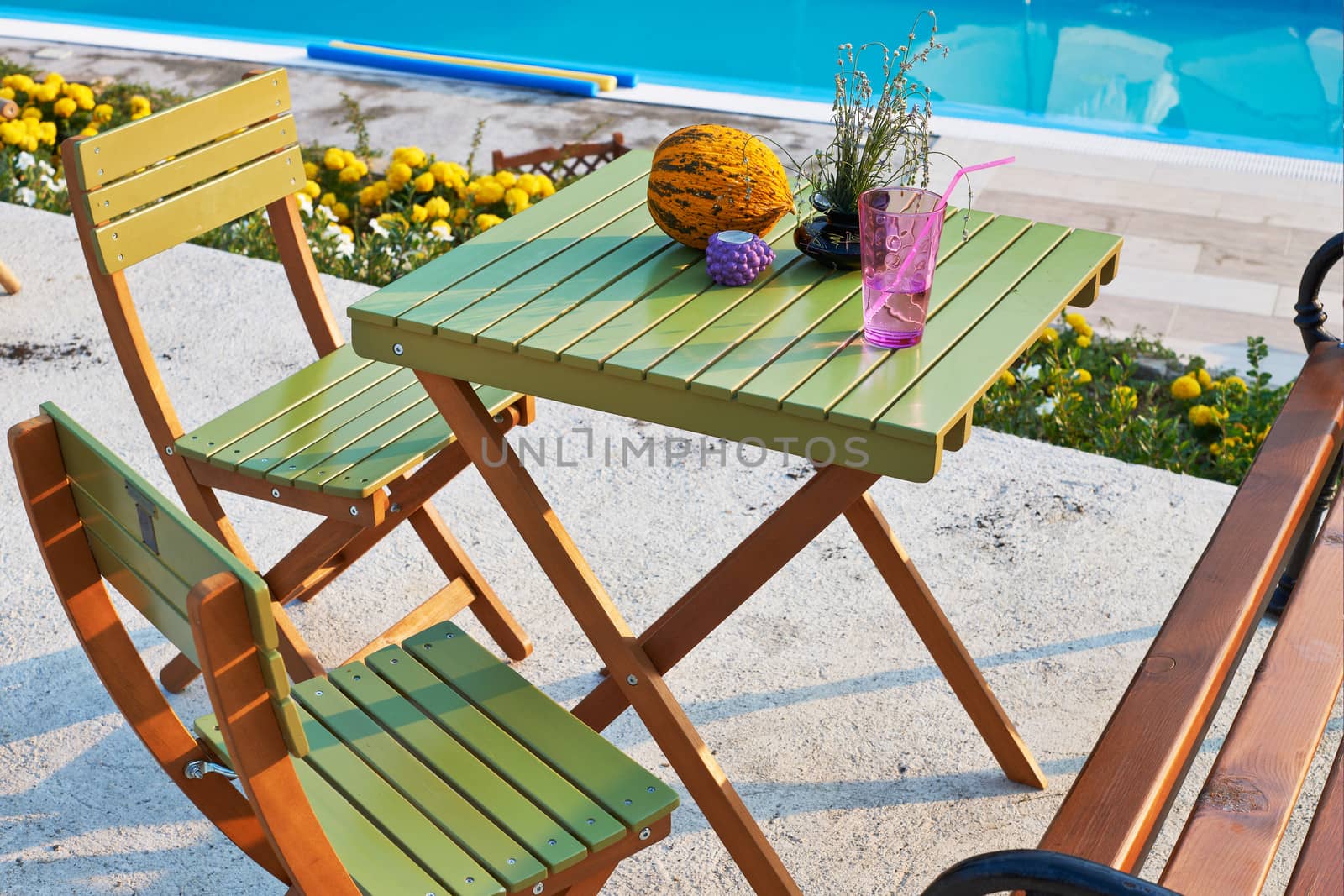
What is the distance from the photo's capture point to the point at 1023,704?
2.43m

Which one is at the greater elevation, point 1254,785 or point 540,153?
point 1254,785

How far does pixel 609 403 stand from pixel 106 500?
63cm

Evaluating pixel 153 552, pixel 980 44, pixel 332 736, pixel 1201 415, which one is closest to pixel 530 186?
pixel 1201 415

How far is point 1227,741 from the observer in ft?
4.99

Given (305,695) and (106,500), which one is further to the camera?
(305,695)

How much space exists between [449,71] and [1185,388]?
560cm

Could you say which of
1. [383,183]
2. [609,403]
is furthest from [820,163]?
[383,183]

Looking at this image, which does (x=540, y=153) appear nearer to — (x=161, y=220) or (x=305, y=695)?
(x=161, y=220)

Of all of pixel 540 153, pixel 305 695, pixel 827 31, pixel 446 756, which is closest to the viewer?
pixel 446 756

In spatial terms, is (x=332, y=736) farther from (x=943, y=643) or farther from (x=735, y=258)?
(x=943, y=643)

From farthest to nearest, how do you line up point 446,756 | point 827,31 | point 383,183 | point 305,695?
point 827,31, point 383,183, point 305,695, point 446,756

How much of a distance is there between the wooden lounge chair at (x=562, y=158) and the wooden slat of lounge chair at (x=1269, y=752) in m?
4.01

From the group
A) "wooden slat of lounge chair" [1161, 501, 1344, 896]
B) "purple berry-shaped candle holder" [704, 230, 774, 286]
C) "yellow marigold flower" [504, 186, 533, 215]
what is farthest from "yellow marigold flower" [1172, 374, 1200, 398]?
"yellow marigold flower" [504, 186, 533, 215]

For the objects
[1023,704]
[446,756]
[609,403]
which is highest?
[609,403]
